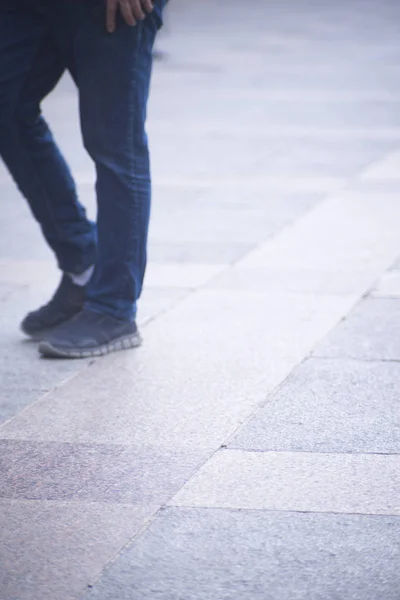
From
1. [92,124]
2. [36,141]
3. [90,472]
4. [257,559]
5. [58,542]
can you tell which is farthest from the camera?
[36,141]

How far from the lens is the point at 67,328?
387 cm

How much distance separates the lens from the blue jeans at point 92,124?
3650mm

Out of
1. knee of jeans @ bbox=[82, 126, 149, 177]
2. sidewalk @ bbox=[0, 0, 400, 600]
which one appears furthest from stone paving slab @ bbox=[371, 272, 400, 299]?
knee of jeans @ bbox=[82, 126, 149, 177]

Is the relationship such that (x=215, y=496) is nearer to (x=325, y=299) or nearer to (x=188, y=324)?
(x=188, y=324)

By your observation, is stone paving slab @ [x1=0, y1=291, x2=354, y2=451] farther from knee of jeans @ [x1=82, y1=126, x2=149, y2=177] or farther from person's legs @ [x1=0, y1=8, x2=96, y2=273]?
knee of jeans @ [x1=82, y1=126, x2=149, y2=177]

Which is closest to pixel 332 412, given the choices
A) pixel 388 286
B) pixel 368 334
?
pixel 368 334

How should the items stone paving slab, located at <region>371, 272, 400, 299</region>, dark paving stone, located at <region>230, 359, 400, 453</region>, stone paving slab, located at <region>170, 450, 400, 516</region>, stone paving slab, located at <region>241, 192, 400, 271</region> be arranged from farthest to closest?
stone paving slab, located at <region>241, 192, 400, 271</region> → stone paving slab, located at <region>371, 272, 400, 299</region> → dark paving stone, located at <region>230, 359, 400, 453</region> → stone paving slab, located at <region>170, 450, 400, 516</region>

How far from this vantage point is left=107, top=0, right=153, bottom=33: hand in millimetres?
3540

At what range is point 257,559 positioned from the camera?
93.4 inches

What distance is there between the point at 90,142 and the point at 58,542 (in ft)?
5.07

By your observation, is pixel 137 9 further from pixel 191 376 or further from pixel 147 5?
pixel 191 376

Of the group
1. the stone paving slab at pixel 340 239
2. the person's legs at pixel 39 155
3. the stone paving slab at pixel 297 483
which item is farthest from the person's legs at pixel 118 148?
the stone paving slab at pixel 340 239

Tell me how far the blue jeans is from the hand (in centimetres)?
4

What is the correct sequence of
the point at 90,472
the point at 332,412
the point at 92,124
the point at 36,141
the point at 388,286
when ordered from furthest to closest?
the point at 388,286
the point at 36,141
the point at 92,124
the point at 332,412
the point at 90,472
